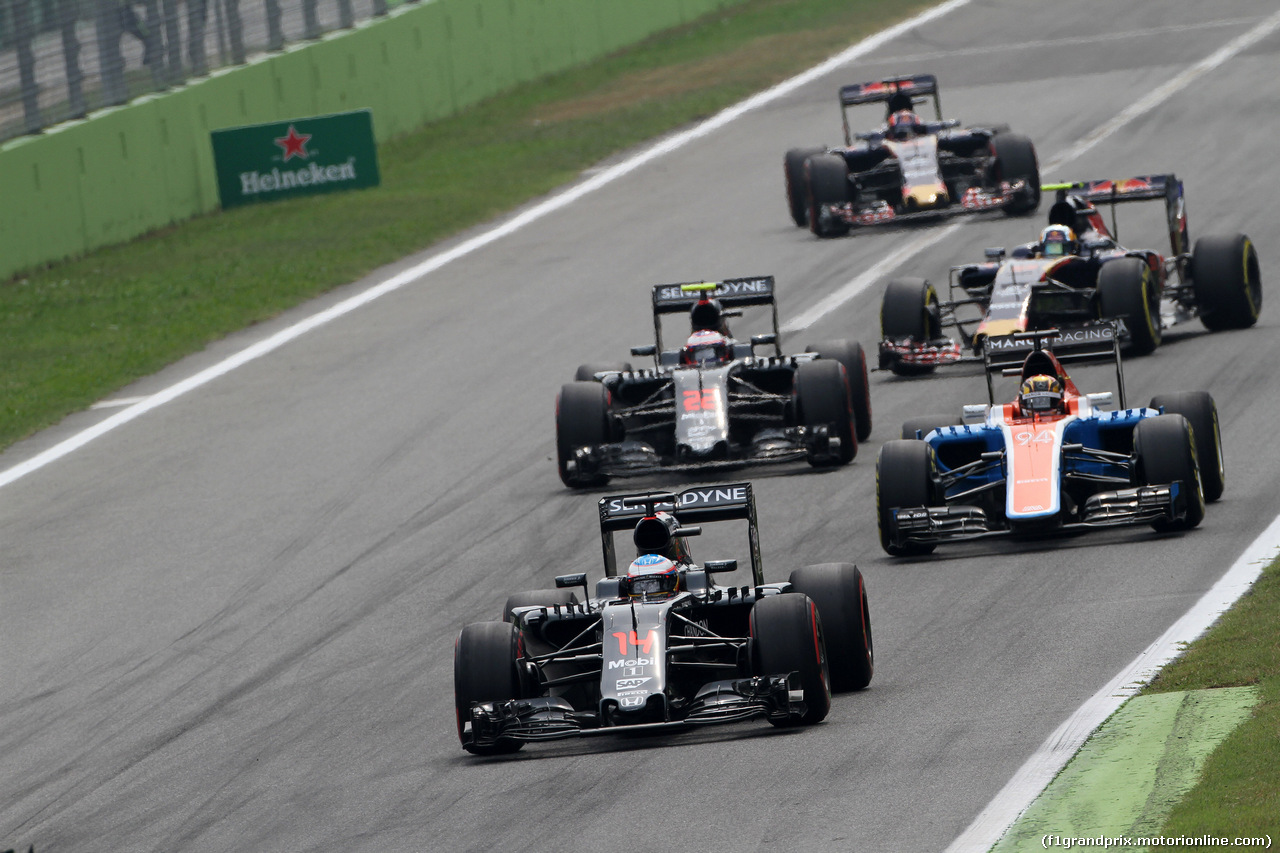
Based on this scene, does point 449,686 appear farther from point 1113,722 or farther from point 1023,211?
point 1023,211

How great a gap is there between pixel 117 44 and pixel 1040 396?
74.1 feet

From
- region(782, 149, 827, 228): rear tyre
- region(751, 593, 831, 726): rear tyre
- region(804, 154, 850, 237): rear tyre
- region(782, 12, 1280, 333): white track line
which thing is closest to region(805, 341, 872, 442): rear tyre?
region(782, 12, 1280, 333): white track line

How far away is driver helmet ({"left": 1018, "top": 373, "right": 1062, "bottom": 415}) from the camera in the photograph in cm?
1614

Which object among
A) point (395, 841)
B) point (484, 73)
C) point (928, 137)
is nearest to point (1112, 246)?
point (928, 137)

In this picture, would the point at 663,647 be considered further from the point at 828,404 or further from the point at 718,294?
the point at 718,294

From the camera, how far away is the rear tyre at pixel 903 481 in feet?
52.2

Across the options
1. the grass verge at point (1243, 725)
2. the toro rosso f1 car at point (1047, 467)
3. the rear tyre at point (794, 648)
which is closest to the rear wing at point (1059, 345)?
the toro rosso f1 car at point (1047, 467)

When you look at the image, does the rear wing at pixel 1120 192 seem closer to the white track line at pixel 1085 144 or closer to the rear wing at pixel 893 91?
the white track line at pixel 1085 144

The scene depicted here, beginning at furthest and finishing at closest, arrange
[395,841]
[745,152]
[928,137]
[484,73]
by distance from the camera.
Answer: [484,73]
[745,152]
[928,137]
[395,841]

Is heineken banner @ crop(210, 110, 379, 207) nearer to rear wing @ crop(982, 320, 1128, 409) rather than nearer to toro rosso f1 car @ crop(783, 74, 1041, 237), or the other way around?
toro rosso f1 car @ crop(783, 74, 1041, 237)

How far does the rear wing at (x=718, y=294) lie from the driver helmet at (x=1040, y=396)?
3.80 m

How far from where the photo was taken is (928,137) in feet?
97.4

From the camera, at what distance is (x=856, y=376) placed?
65.7ft

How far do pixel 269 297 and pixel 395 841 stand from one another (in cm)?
1988
